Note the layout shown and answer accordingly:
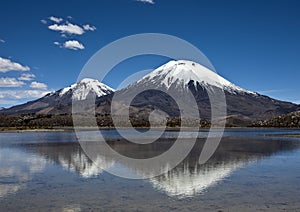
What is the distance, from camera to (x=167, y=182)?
24594mm

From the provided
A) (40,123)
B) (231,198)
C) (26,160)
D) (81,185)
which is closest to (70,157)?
(26,160)

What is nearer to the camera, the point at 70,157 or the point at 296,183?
the point at 296,183

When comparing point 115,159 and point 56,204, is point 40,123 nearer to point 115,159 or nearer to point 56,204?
point 115,159

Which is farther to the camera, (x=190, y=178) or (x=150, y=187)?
(x=190, y=178)

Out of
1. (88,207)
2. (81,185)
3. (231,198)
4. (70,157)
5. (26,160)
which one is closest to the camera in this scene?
(88,207)

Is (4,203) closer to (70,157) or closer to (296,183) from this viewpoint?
(296,183)

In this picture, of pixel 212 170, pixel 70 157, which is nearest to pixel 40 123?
pixel 70 157

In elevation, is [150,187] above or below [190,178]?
below

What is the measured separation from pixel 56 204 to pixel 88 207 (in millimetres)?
1768

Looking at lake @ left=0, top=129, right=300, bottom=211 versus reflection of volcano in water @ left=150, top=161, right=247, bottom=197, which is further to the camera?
reflection of volcano in water @ left=150, top=161, right=247, bottom=197

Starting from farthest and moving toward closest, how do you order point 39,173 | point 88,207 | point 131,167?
point 131,167 → point 39,173 → point 88,207

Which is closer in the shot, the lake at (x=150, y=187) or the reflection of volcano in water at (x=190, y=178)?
the lake at (x=150, y=187)

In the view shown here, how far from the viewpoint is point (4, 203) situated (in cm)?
1825

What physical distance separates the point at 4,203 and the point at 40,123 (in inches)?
7190
